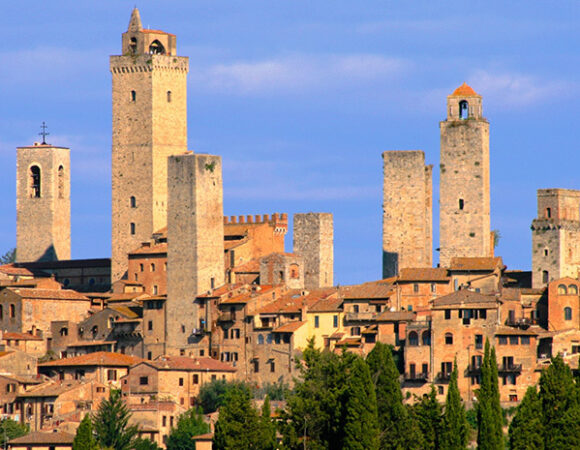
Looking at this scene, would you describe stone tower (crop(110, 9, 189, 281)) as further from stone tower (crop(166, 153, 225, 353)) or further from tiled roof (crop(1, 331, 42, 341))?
tiled roof (crop(1, 331, 42, 341))

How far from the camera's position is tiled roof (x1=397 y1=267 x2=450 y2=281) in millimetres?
94500

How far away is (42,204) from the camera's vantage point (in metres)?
113

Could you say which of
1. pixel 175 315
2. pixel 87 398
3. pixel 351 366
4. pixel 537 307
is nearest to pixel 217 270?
pixel 175 315

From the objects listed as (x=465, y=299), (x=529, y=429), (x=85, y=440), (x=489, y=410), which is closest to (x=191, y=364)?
(x=465, y=299)

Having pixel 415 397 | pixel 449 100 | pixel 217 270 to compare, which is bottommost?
pixel 415 397

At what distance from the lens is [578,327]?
91.9 metres

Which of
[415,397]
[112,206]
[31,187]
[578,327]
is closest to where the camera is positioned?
[415,397]

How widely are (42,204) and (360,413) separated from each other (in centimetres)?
4614

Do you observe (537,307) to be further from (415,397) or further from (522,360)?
(415,397)

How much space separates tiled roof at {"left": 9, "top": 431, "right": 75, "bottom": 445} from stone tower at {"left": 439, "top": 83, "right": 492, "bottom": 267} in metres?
19.3

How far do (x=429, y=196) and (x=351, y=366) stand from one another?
85.0ft

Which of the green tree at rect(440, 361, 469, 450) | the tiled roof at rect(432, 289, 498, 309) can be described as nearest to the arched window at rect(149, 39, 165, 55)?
the tiled roof at rect(432, 289, 498, 309)

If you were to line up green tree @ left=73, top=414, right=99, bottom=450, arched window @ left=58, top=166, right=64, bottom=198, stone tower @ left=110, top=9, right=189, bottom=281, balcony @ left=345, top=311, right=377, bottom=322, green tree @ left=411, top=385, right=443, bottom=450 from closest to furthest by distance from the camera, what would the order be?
green tree @ left=411, top=385, right=443, bottom=450 → green tree @ left=73, top=414, right=99, bottom=450 → balcony @ left=345, top=311, right=377, bottom=322 → stone tower @ left=110, top=9, right=189, bottom=281 → arched window @ left=58, top=166, right=64, bottom=198

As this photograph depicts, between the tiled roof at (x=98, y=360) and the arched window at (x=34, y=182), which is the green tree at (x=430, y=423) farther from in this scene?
the arched window at (x=34, y=182)
